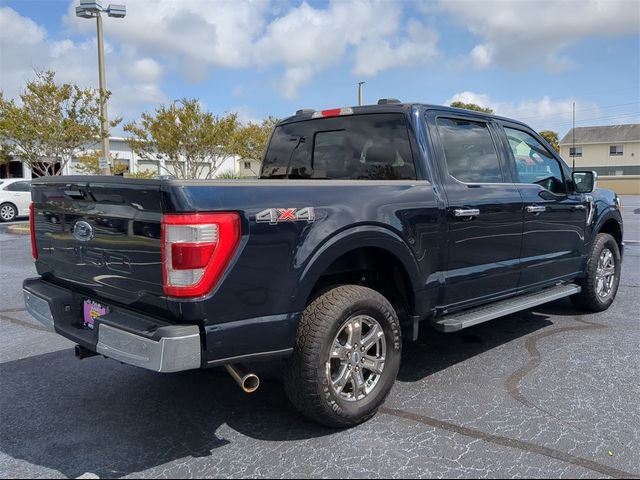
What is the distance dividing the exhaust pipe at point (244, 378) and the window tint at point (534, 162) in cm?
300

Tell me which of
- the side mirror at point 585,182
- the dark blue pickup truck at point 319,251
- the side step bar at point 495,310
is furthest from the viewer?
the side mirror at point 585,182

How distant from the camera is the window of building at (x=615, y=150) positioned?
50.5 metres

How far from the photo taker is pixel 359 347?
335 cm

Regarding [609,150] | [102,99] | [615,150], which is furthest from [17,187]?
[615,150]

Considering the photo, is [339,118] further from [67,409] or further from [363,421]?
[67,409]

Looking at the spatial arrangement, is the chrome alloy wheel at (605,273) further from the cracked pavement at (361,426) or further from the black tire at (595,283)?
the cracked pavement at (361,426)

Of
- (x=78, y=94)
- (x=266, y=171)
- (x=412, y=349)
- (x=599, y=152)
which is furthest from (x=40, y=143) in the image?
(x=599, y=152)

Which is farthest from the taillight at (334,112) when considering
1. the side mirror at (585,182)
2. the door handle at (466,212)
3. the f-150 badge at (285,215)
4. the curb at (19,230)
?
the curb at (19,230)

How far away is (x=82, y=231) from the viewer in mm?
3225

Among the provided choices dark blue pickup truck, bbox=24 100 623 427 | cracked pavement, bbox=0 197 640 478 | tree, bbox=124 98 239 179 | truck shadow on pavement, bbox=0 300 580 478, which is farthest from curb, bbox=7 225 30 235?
dark blue pickup truck, bbox=24 100 623 427

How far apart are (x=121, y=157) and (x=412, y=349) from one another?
1472 inches

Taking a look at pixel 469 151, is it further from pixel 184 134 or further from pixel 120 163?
pixel 120 163

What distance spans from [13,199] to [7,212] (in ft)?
1.65

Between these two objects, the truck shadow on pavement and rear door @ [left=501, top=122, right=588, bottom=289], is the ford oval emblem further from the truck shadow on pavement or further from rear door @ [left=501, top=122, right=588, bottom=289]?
rear door @ [left=501, top=122, right=588, bottom=289]
